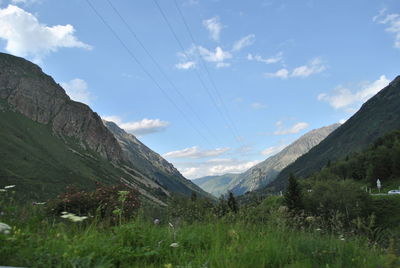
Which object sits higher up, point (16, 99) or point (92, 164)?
point (16, 99)

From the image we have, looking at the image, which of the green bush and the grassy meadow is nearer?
the grassy meadow

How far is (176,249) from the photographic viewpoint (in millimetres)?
5016

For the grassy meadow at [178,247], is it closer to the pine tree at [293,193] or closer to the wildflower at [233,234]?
the wildflower at [233,234]

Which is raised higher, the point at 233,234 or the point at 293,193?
the point at 293,193

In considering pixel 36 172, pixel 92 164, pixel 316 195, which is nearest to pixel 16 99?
pixel 92 164

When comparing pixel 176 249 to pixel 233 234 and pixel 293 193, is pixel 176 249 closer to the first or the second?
pixel 233 234

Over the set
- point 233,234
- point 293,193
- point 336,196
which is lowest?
point 233,234

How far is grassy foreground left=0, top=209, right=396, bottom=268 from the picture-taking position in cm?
407

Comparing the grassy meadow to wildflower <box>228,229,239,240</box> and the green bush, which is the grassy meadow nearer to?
wildflower <box>228,229,239,240</box>

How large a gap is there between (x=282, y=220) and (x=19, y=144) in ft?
515

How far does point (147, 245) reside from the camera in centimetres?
509

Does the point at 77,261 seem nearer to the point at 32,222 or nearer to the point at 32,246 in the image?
the point at 32,246

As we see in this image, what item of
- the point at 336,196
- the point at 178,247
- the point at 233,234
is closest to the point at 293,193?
the point at 336,196

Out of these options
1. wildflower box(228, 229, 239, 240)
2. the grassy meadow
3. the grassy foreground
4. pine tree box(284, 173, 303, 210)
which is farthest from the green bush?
wildflower box(228, 229, 239, 240)
